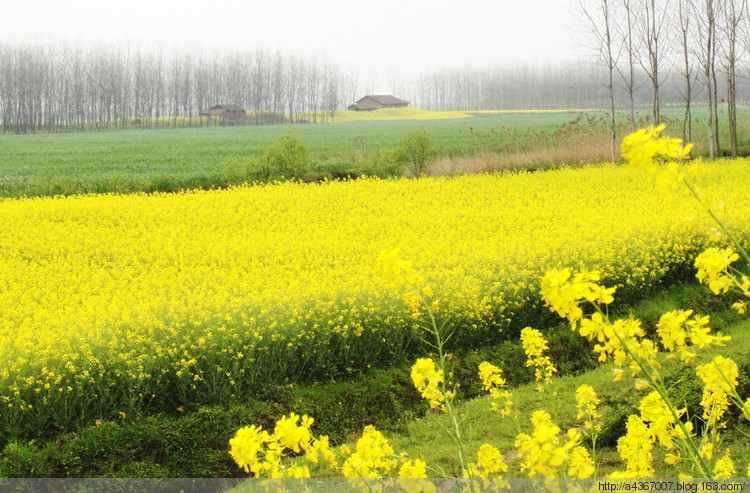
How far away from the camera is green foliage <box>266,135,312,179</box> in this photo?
17.8 m

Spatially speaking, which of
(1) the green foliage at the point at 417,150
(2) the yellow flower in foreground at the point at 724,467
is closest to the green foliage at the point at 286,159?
(1) the green foliage at the point at 417,150

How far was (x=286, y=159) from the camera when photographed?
17.9 meters

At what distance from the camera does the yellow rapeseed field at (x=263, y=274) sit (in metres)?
5.41

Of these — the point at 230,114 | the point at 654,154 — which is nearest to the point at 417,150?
the point at 654,154

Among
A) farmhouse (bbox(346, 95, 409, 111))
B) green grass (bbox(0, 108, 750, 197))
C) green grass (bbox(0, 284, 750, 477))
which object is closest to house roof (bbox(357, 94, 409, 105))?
farmhouse (bbox(346, 95, 409, 111))

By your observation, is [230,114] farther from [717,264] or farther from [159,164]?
[717,264]

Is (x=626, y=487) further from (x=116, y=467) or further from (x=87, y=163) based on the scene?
(x=87, y=163)

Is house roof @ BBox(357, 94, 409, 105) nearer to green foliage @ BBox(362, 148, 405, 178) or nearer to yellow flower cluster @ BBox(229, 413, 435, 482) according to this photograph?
green foliage @ BBox(362, 148, 405, 178)

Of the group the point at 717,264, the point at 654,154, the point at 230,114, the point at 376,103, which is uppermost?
the point at 376,103

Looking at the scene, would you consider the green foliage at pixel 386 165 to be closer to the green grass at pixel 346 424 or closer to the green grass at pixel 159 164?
Result: the green grass at pixel 159 164

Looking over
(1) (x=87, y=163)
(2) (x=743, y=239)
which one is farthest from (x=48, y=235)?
(1) (x=87, y=163)

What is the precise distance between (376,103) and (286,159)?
90734 mm

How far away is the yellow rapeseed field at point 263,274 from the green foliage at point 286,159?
12.9 feet

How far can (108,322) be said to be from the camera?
19.8ft
